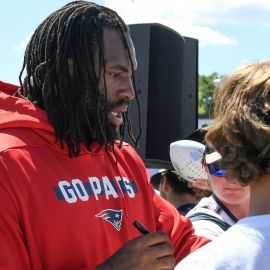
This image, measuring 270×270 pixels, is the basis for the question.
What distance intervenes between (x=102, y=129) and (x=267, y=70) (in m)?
0.78

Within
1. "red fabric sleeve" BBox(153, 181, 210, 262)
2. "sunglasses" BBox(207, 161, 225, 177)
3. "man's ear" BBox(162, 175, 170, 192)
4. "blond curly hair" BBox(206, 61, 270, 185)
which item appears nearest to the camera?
"blond curly hair" BBox(206, 61, 270, 185)

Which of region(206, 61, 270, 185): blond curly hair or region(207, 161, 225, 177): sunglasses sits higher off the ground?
region(206, 61, 270, 185): blond curly hair

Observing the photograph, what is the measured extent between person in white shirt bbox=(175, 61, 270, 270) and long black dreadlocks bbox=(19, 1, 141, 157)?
2.06 ft

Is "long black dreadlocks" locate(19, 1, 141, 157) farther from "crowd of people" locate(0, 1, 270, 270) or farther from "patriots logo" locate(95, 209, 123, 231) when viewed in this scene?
"patriots logo" locate(95, 209, 123, 231)

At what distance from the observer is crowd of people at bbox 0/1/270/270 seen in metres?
1.57

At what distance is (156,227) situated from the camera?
7.90 ft

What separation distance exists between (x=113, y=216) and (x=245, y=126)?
752mm

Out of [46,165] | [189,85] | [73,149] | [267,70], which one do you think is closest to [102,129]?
[73,149]

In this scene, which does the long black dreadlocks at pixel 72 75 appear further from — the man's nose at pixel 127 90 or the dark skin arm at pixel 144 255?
the dark skin arm at pixel 144 255

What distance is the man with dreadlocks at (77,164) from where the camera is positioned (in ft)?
6.36

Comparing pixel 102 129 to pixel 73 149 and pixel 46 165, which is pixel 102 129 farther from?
pixel 46 165

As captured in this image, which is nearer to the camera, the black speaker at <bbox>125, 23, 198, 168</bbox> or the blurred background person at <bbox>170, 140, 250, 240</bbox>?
the blurred background person at <bbox>170, 140, 250, 240</bbox>

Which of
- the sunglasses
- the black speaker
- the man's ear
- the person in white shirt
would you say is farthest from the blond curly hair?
the man's ear

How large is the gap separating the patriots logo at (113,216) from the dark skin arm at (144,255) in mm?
181
